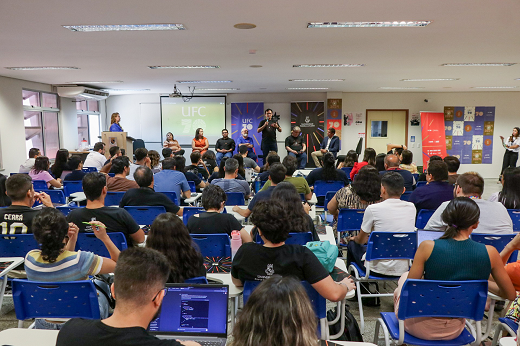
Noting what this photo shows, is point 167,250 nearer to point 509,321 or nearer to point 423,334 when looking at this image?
point 423,334

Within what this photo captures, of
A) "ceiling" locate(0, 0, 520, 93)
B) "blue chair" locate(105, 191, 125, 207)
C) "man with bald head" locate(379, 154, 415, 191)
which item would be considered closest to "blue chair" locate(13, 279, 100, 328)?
"ceiling" locate(0, 0, 520, 93)

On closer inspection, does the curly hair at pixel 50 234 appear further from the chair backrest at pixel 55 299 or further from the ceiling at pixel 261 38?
the ceiling at pixel 261 38

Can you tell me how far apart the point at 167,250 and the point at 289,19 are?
309 cm

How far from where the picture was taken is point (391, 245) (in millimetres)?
3191

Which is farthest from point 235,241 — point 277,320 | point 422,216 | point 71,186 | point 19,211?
point 71,186

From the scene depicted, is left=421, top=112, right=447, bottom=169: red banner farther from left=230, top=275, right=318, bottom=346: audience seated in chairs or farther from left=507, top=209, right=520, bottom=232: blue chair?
left=230, top=275, right=318, bottom=346: audience seated in chairs

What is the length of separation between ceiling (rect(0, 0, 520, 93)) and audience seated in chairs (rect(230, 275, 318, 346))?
10.5 ft

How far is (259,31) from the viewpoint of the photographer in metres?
4.91

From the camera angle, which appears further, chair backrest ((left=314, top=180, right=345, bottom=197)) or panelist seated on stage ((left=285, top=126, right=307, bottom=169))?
panelist seated on stage ((left=285, top=126, right=307, bottom=169))

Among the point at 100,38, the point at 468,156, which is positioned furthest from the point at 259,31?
the point at 468,156

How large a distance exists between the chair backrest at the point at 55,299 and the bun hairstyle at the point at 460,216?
202 centimetres

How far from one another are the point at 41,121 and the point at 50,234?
10.5m

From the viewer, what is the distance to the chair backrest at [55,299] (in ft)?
6.91

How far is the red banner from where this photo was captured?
13969mm
